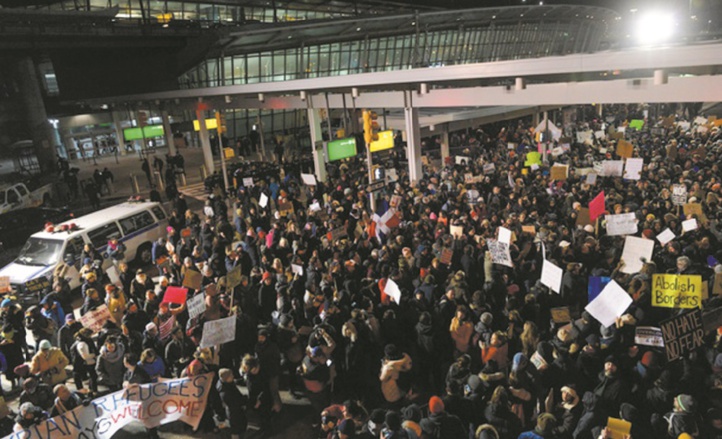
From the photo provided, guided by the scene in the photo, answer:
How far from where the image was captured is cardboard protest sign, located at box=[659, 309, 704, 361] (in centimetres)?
641

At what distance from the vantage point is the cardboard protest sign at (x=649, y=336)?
686cm

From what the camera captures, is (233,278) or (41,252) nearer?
(233,278)

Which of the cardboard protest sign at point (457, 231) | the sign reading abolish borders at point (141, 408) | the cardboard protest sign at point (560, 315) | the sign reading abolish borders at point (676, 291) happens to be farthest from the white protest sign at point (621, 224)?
the sign reading abolish borders at point (141, 408)

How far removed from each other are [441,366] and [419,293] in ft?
4.06

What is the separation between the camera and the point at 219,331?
7.71 m

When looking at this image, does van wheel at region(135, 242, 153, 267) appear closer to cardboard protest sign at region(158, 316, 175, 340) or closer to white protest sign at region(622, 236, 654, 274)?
cardboard protest sign at region(158, 316, 175, 340)

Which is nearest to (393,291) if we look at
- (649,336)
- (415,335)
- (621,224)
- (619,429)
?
(415,335)

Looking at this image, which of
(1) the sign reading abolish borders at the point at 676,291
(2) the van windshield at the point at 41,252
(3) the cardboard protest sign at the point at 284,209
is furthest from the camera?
(3) the cardboard protest sign at the point at 284,209

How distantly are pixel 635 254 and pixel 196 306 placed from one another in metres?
7.84

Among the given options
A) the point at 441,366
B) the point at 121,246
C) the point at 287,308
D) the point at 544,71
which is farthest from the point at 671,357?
the point at 121,246

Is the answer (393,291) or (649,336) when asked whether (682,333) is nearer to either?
(649,336)

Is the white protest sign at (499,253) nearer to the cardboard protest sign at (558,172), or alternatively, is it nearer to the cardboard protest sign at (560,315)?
the cardboard protest sign at (560,315)

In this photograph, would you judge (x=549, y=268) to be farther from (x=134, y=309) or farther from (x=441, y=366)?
(x=134, y=309)

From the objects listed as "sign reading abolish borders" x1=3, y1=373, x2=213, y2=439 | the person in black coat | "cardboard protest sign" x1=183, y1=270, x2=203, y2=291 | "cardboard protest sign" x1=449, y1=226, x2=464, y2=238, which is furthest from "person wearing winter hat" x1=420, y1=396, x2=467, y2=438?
"cardboard protest sign" x1=183, y1=270, x2=203, y2=291
